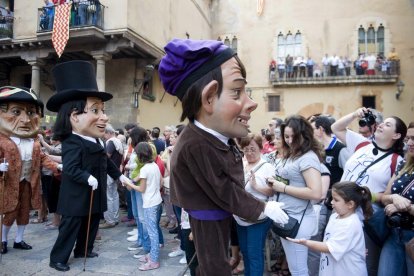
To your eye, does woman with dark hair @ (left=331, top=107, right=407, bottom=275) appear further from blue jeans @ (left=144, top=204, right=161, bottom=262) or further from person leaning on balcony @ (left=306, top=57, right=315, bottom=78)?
person leaning on balcony @ (left=306, top=57, right=315, bottom=78)

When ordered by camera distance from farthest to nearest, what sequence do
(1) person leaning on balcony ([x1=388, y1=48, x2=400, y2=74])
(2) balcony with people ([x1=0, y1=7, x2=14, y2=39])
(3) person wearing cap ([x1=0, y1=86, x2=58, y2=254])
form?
(1) person leaning on balcony ([x1=388, y1=48, x2=400, y2=74]), (2) balcony with people ([x1=0, y1=7, x2=14, y2=39]), (3) person wearing cap ([x1=0, y1=86, x2=58, y2=254])

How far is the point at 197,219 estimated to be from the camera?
1938mm

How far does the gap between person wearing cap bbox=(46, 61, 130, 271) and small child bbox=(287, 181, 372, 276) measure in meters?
2.86

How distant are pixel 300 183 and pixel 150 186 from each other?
84.8 inches

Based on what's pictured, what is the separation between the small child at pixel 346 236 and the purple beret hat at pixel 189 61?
165 centimetres

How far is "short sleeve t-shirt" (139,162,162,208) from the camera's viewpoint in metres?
4.49

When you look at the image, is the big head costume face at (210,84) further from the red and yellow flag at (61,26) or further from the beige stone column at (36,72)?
the beige stone column at (36,72)

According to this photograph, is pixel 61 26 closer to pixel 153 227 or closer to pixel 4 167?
pixel 4 167

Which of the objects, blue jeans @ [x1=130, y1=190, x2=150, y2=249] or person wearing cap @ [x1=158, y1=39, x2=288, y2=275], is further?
Answer: blue jeans @ [x1=130, y1=190, x2=150, y2=249]

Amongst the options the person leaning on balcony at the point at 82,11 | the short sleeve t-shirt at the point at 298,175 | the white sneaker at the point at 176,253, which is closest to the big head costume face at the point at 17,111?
the white sneaker at the point at 176,253

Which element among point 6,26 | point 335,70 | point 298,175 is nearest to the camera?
point 298,175

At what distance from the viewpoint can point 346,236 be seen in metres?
2.76

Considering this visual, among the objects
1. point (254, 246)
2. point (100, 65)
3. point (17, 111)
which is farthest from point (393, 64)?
point (17, 111)

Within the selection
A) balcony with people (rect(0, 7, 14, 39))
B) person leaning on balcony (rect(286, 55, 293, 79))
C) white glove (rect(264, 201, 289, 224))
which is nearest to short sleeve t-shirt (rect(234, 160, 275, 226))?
white glove (rect(264, 201, 289, 224))
